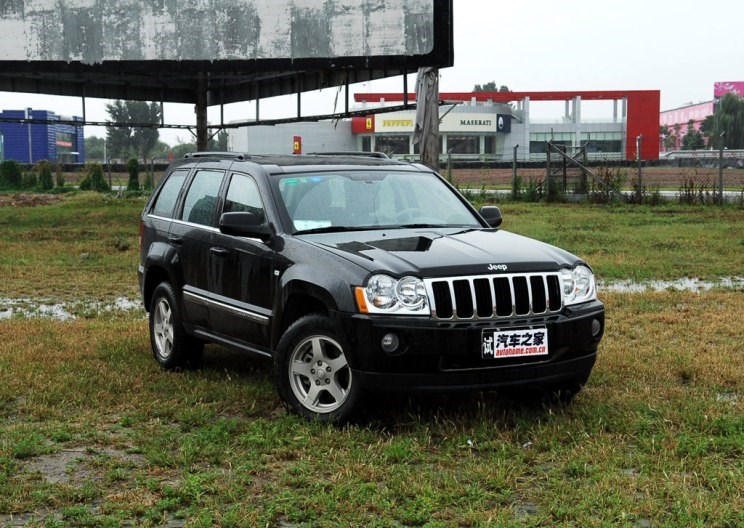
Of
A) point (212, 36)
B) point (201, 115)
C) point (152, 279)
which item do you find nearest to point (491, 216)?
point (152, 279)

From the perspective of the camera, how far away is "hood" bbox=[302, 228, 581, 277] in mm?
5824

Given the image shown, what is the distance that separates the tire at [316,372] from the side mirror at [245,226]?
786 millimetres

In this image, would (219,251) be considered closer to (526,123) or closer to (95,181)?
(95,181)

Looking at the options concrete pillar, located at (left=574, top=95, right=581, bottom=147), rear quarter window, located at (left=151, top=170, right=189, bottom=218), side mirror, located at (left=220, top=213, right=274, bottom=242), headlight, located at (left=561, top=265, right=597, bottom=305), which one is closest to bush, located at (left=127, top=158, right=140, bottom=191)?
rear quarter window, located at (left=151, top=170, right=189, bottom=218)

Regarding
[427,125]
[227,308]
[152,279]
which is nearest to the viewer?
[227,308]

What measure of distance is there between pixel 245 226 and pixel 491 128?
80.4m

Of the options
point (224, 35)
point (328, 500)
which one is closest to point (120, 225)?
point (224, 35)

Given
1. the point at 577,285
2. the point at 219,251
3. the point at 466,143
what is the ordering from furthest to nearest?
the point at 466,143, the point at 219,251, the point at 577,285

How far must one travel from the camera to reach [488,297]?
5.79m

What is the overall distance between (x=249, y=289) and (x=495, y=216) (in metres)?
2.01

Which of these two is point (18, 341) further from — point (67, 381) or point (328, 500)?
point (328, 500)

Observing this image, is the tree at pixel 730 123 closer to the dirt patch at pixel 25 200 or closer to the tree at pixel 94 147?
the dirt patch at pixel 25 200

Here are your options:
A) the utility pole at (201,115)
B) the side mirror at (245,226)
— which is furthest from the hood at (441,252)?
the utility pole at (201,115)

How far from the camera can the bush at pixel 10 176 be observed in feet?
146
